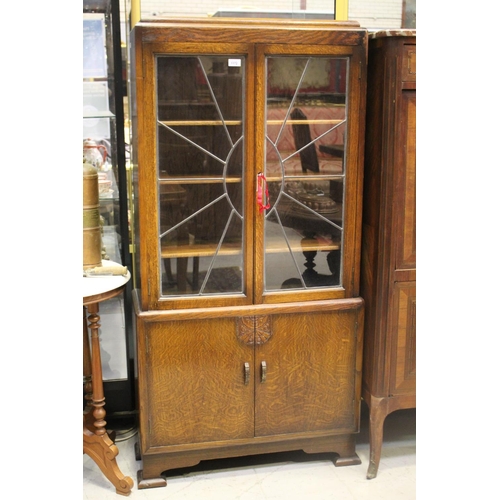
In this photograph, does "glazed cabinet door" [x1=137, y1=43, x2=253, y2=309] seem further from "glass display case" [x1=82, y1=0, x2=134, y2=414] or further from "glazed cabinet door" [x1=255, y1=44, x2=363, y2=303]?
"glass display case" [x1=82, y1=0, x2=134, y2=414]

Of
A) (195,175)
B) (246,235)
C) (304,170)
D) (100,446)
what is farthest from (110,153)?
(100,446)

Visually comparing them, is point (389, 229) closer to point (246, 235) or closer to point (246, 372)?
point (246, 235)

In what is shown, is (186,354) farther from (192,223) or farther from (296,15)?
(296,15)

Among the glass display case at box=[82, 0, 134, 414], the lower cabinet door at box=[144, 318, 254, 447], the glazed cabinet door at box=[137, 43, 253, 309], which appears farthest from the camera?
the glass display case at box=[82, 0, 134, 414]

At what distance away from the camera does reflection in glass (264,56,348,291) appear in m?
2.32

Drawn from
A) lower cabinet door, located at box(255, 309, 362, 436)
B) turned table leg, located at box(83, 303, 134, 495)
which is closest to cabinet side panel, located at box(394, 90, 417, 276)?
lower cabinet door, located at box(255, 309, 362, 436)

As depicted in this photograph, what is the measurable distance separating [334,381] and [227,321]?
0.52 meters

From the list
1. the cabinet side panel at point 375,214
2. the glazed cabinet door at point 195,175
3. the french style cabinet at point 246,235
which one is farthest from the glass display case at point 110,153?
the cabinet side panel at point 375,214

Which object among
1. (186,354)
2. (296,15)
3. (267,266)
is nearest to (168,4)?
(296,15)

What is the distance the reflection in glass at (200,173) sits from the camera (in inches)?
88.4

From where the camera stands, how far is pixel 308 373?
249cm

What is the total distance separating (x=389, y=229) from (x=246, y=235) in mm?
538

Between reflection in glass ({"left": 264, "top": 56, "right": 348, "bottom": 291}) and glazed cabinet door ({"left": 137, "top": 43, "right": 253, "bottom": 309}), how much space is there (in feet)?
0.37

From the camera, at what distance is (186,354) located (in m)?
2.37
